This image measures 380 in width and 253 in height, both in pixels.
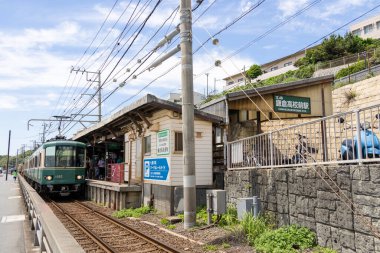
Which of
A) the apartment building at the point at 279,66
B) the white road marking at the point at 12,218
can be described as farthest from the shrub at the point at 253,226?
the apartment building at the point at 279,66

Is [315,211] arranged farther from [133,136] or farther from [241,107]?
[133,136]

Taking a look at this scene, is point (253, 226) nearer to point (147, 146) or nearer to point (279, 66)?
point (147, 146)

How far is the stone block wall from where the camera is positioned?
5.62 meters

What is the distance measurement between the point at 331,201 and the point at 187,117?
4.72m

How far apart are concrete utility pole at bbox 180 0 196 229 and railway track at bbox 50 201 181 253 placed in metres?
1.46

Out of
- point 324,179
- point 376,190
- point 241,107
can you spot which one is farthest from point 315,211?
point 241,107

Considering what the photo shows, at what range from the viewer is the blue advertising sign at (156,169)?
12541 mm

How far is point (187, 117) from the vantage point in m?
10.1

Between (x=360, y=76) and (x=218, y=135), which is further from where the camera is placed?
(x=360, y=76)

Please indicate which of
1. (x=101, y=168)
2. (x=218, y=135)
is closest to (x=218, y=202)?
(x=218, y=135)

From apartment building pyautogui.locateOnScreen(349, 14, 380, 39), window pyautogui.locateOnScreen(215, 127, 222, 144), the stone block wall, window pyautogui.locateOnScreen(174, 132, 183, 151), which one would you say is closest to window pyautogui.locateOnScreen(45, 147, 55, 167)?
window pyautogui.locateOnScreen(174, 132, 183, 151)

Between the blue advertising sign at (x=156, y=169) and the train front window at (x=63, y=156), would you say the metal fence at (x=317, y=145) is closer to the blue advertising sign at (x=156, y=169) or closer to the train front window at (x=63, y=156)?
the blue advertising sign at (x=156, y=169)

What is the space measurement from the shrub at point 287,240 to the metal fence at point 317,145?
143cm

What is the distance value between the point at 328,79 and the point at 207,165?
6.36m
